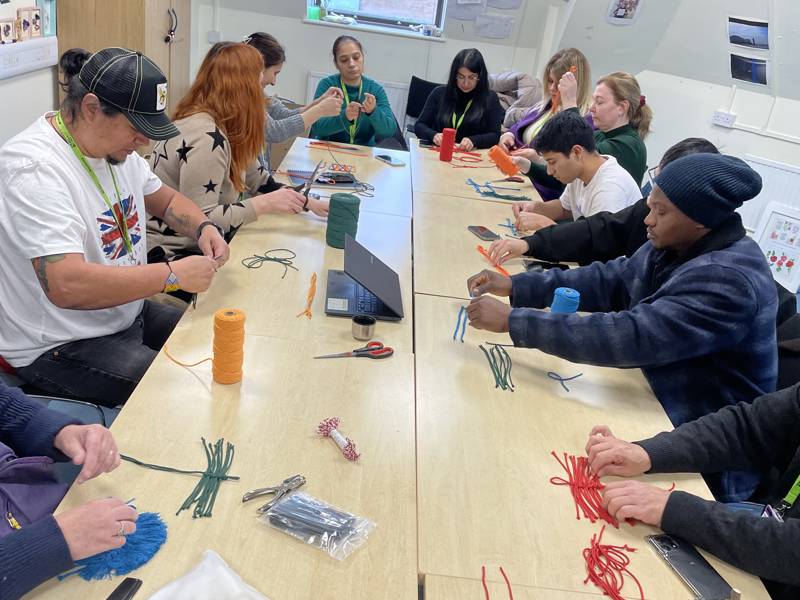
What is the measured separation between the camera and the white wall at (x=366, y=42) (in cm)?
572

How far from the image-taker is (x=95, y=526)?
98cm

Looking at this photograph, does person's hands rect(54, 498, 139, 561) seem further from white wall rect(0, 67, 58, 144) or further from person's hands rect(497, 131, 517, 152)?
person's hands rect(497, 131, 517, 152)

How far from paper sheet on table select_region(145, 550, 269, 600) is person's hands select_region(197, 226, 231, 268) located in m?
1.10

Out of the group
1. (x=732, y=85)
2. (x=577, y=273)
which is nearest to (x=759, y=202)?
(x=732, y=85)

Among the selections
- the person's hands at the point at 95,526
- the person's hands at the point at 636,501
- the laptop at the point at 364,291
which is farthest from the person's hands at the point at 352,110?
the person's hands at the point at 95,526

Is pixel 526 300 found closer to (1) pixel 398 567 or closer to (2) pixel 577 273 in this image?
(2) pixel 577 273

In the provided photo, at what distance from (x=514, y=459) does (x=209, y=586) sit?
25.9 inches

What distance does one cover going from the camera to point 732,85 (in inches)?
187

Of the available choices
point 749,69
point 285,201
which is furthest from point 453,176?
point 749,69

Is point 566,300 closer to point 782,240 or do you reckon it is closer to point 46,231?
point 46,231

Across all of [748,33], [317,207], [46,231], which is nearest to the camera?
[46,231]

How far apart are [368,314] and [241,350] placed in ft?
1.63

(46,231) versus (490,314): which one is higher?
(46,231)

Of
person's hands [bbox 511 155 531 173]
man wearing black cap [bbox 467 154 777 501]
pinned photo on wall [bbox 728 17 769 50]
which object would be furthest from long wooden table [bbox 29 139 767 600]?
pinned photo on wall [bbox 728 17 769 50]
